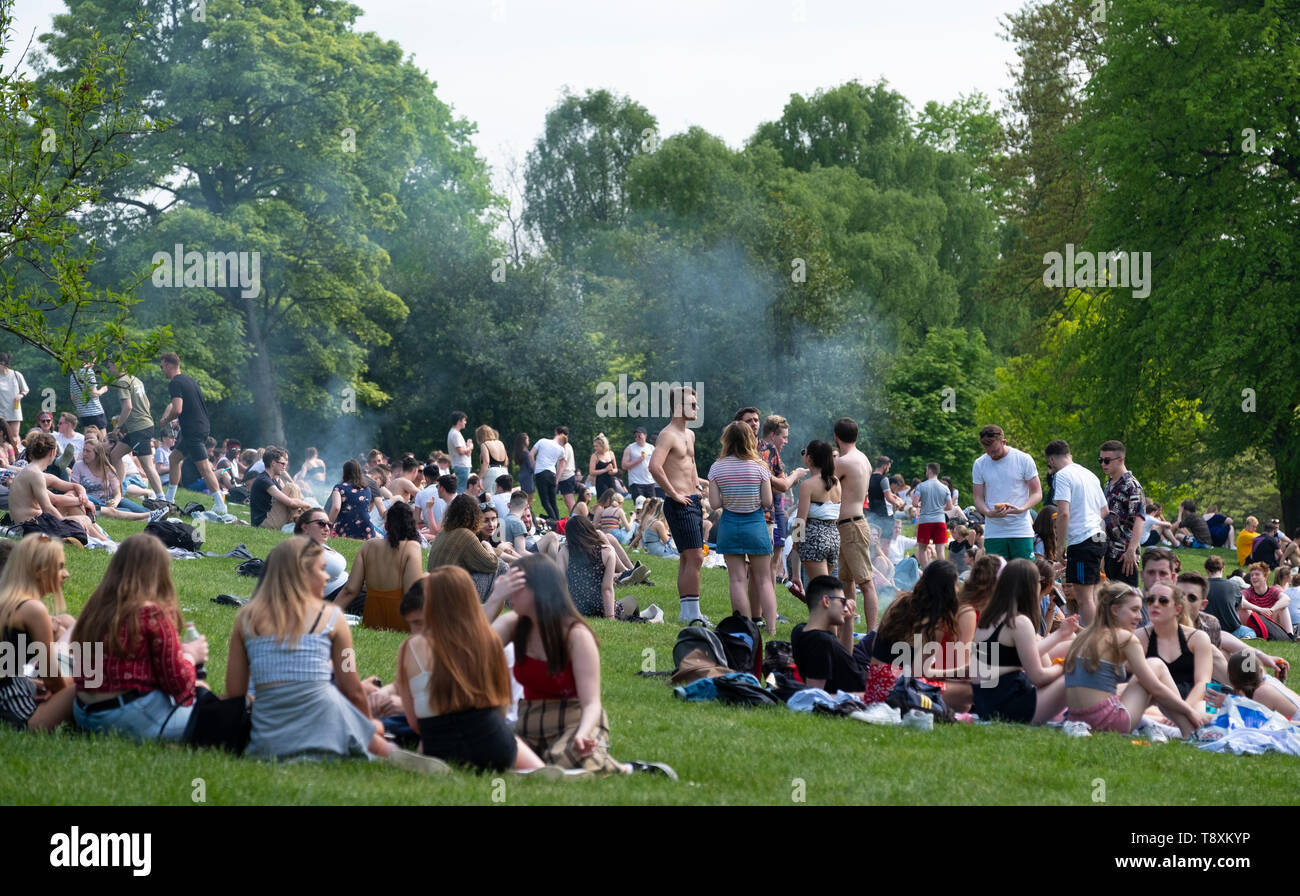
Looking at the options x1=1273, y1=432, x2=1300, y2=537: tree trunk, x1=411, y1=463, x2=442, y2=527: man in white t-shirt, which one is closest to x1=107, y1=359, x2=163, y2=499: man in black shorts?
x1=411, y1=463, x2=442, y2=527: man in white t-shirt

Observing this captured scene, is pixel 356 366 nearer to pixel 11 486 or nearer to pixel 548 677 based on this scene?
pixel 11 486

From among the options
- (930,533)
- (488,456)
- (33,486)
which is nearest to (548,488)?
(488,456)

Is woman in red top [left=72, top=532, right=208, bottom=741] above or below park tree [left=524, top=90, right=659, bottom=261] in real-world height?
below

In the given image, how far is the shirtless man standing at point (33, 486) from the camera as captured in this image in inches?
560

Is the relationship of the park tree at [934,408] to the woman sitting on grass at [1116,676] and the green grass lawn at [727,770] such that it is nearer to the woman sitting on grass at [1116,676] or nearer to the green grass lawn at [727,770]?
the green grass lawn at [727,770]

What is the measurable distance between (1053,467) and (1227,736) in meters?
4.88

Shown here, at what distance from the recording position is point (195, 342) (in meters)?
36.1

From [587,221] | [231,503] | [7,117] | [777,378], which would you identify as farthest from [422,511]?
[587,221]

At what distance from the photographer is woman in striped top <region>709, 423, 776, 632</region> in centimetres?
1254

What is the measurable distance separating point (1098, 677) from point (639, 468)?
1671 centimetres

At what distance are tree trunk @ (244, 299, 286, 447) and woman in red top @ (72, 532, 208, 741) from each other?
3287cm

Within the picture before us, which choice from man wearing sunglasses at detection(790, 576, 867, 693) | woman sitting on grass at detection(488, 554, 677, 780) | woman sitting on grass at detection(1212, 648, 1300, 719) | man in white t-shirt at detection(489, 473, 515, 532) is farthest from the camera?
man in white t-shirt at detection(489, 473, 515, 532)

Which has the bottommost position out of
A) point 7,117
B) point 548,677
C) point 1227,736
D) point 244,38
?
point 1227,736

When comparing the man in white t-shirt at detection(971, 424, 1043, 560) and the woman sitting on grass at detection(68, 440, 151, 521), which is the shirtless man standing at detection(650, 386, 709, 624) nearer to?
the man in white t-shirt at detection(971, 424, 1043, 560)
